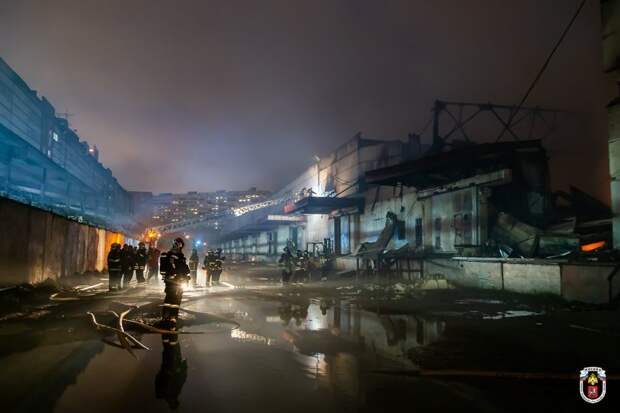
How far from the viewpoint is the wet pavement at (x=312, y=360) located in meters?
4.58

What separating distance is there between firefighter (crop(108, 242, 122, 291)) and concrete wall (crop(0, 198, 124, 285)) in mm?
1917

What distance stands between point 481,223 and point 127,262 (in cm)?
1518

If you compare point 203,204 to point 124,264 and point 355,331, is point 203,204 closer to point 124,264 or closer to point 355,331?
point 124,264

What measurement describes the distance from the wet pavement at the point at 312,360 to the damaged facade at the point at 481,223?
3.29m

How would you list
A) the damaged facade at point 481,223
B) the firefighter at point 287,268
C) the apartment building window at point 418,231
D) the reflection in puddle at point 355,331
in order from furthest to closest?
the apartment building window at point 418,231
the firefighter at point 287,268
the damaged facade at point 481,223
the reflection in puddle at point 355,331

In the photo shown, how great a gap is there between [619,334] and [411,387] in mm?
6006

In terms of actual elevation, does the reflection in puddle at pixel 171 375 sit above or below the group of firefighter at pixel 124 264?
below

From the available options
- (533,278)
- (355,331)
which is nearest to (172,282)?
(355,331)

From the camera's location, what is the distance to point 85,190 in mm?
39969

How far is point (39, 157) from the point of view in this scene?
25.7m

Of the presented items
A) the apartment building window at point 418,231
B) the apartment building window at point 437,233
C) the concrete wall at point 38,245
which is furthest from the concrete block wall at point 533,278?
the concrete wall at point 38,245

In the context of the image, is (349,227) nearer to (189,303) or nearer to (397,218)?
(397,218)

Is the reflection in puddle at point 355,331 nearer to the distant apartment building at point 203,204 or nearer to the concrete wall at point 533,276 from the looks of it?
the concrete wall at point 533,276

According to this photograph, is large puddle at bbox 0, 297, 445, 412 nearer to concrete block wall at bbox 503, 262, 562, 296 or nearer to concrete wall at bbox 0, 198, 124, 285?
concrete block wall at bbox 503, 262, 562, 296
